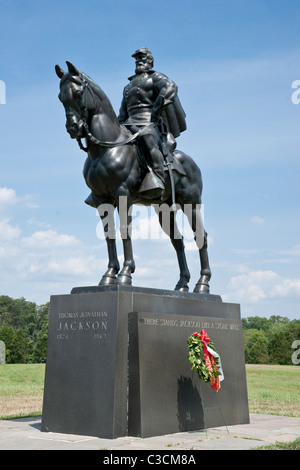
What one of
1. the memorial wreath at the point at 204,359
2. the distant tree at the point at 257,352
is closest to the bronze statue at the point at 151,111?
the memorial wreath at the point at 204,359

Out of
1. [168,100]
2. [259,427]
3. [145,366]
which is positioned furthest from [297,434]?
[168,100]

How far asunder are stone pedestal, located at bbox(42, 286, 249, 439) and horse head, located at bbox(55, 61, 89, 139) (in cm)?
265

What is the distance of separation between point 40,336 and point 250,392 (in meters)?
50.2

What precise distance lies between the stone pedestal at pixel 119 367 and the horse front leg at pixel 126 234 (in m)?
0.50

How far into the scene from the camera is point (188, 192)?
1148 cm

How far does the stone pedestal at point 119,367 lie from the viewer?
27.2 ft

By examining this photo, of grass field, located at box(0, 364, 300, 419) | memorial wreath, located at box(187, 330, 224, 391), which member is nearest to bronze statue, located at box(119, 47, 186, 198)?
memorial wreath, located at box(187, 330, 224, 391)

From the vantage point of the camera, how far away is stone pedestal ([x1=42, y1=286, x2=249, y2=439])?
8289 mm

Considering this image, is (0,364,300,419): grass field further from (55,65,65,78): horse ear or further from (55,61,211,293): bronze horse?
(55,65,65,78): horse ear

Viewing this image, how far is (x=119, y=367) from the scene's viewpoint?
8.36 m

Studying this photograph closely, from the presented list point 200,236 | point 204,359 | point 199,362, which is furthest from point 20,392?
point 199,362

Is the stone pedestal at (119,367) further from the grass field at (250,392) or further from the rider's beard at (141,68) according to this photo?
the rider's beard at (141,68)

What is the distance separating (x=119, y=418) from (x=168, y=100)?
5.65 m
